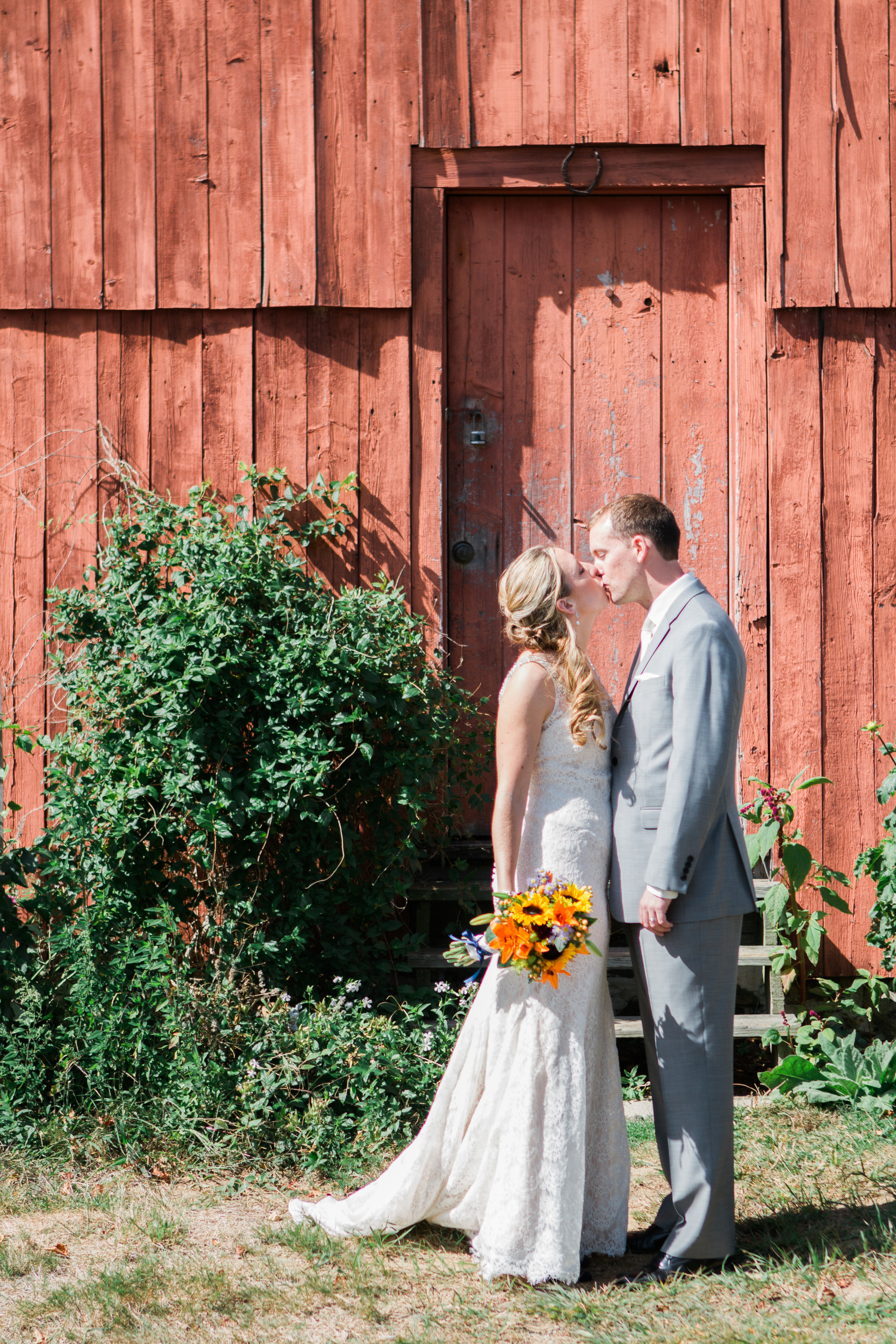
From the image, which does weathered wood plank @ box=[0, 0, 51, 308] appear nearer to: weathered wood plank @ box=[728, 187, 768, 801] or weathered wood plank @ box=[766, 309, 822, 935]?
weathered wood plank @ box=[728, 187, 768, 801]

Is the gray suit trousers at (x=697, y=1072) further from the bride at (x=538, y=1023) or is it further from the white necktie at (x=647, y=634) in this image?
the white necktie at (x=647, y=634)

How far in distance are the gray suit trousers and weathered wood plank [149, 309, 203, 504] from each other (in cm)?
285

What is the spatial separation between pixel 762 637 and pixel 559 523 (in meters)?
0.98

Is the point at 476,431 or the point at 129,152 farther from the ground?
the point at 129,152

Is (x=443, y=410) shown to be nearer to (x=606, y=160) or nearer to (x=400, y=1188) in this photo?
(x=606, y=160)

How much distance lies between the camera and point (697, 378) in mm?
4719

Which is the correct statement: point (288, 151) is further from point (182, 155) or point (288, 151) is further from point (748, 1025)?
point (748, 1025)

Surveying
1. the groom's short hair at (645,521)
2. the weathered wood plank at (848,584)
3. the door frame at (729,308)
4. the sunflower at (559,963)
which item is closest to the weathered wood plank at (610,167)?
the door frame at (729,308)

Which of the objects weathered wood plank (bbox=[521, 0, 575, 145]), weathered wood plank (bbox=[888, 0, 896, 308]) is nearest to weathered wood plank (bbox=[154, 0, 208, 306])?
weathered wood plank (bbox=[521, 0, 575, 145])

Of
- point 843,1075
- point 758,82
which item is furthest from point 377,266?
point 843,1075

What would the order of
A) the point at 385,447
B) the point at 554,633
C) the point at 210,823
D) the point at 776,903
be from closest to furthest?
the point at 554,633, the point at 210,823, the point at 776,903, the point at 385,447

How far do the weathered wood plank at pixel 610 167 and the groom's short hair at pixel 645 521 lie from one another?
2.16m

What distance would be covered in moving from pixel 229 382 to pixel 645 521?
7.50ft

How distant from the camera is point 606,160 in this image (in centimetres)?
458
